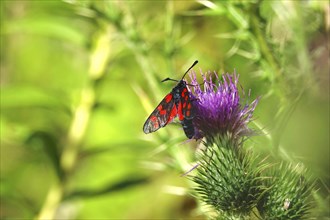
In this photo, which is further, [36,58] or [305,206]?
[36,58]

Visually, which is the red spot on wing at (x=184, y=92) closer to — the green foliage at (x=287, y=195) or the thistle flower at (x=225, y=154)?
the thistle flower at (x=225, y=154)

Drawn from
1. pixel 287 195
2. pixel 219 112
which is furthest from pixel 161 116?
pixel 287 195

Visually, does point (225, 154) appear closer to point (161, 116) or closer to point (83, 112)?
point (161, 116)

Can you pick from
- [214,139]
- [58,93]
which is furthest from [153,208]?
[214,139]

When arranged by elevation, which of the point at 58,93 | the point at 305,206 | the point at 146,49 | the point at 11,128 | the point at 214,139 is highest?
the point at 58,93

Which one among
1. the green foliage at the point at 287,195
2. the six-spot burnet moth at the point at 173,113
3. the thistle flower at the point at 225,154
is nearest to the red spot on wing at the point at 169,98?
the six-spot burnet moth at the point at 173,113

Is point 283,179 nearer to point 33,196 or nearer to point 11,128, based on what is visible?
point 11,128

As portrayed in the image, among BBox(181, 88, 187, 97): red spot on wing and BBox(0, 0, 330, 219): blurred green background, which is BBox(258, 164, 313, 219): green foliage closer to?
BBox(0, 0, 330, 219): blurred green background

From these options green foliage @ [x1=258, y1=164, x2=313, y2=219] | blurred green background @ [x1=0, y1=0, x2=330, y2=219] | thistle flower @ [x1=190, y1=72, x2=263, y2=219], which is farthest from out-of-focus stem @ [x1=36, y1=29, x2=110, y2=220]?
green foliage @ [x1=258, y1=164, x2=313, y2=219]
